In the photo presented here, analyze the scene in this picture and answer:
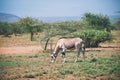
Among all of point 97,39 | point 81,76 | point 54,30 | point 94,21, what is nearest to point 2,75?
point 81,76

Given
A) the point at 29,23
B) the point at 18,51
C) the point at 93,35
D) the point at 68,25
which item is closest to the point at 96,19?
the point at 68,25

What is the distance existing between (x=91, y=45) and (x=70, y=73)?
16.2 metres

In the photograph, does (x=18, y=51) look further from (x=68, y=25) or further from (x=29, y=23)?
(x=29, y=23)

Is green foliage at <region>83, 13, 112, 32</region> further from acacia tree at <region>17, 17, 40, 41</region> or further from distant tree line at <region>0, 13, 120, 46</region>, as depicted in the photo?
acacia tree at <region>17, 17, 40, 41</region>

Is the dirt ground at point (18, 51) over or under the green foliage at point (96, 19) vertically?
under

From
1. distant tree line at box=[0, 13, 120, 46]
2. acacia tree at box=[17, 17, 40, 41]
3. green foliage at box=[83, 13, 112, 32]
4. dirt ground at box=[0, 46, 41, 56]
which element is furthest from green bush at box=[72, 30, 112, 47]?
acacia tree at box=[17, 17, 40, 41]

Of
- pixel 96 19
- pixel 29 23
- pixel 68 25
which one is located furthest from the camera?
pixel 29 23

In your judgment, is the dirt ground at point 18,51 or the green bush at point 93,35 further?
the green bush at point 93,35

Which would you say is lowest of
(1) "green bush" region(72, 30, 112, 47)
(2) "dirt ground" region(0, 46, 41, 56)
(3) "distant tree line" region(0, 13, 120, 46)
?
(2) "dirt ground" region(0, 46, 41, 56)

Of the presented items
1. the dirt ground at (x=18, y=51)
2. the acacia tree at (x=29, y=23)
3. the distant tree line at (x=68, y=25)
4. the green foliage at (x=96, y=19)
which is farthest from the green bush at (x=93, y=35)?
Answer: the acacia tree at (x=29, y=23)

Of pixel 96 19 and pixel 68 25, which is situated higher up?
pixel 96 19

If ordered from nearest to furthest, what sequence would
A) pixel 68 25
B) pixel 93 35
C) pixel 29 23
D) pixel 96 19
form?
pixel 93 35, pixel 68 25, pixel 96 19, pixel 29 23

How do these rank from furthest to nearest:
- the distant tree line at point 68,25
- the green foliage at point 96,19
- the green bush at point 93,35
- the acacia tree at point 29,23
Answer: the acacia tree at point 29,23 < the green foliage at point 96,19 < the green bush at point 93,35 < the distant tree line at point 68,25

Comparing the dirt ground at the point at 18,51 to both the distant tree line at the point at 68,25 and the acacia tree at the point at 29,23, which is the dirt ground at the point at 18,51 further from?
the acacia tree at the point at 29,23
